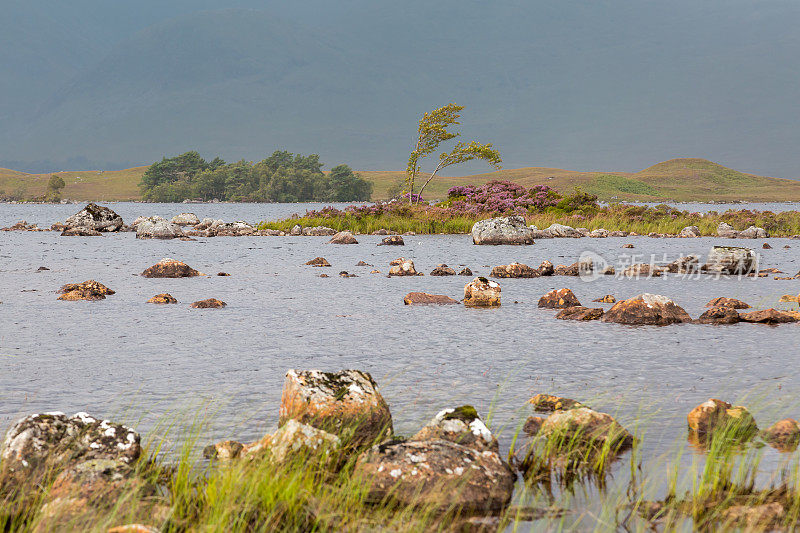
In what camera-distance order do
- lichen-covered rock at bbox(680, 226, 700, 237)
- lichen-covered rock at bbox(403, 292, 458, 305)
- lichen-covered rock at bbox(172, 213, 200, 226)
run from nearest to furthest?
lichen-covered rock at bbox(403, 292, 458, 305) < lichen-covered rock at bbox(680, 226, 700, 237) < lichen-covered rock at bbox(172, 213, 200, 226)

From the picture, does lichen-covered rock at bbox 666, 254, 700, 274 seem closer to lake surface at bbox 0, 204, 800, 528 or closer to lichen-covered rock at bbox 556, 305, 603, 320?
lake surface at bbox 0, 204, 800, 528

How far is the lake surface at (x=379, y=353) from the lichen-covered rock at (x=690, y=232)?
33.6m

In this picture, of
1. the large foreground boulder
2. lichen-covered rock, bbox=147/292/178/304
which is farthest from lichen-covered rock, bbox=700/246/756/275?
lichen-covered rock, bbox=147/292/178/304

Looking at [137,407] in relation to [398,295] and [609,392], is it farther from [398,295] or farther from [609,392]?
[398,295]

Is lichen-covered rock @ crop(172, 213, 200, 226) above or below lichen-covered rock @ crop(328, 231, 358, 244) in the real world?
above

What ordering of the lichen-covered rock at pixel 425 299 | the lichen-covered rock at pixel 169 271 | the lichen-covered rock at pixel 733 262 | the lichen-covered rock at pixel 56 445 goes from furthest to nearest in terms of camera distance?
the lichen-covered rock at pixel 733 262
the lichen-covered rock at pixel 169 271
the lichen-covered rock at pixel 425 299
the lichen-covered rock at pixel 56 445

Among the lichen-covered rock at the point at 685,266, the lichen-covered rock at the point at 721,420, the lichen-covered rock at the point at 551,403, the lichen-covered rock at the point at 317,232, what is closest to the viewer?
the lichen-covered rock at the point at 721,420

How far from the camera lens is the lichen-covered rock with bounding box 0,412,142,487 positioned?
6566 mm

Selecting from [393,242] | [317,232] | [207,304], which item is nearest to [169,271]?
[207,304]

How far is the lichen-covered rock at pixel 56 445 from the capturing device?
6.57 metres

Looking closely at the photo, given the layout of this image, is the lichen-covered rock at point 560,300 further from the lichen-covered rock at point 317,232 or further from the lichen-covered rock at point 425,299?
the lichen-covered rock at point 317,232

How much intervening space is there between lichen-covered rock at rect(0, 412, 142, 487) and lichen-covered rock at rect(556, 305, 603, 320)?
40.7 ft

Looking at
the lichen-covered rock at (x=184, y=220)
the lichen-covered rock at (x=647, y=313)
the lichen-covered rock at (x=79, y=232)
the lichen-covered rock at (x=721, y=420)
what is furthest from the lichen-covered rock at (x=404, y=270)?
→ the lichen-covered rock at (x=184, y=220)

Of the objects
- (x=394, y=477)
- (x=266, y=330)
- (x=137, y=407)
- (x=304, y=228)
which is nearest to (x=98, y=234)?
(x=304, y=228)
